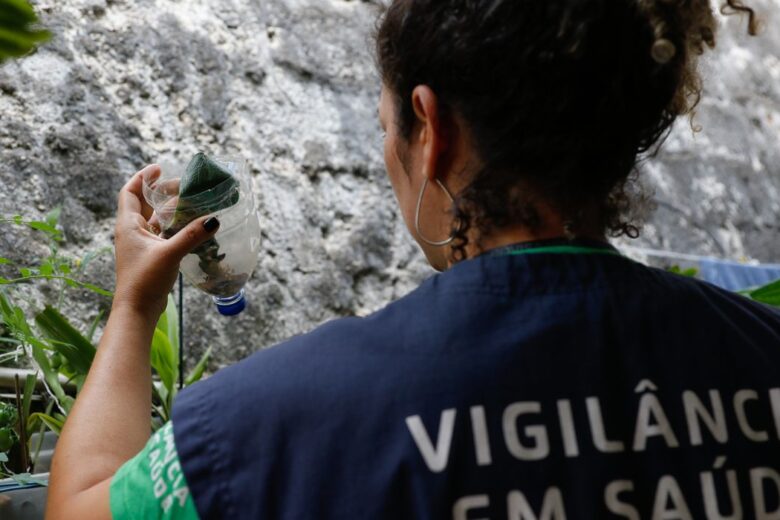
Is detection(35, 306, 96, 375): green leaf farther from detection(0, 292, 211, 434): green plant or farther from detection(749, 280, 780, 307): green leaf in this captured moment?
detection(749, 280, 780, 307): green leaf

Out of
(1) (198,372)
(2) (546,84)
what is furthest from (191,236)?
(1) (198,372)

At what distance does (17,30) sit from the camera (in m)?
0.72

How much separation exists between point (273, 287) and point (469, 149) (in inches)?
42.9

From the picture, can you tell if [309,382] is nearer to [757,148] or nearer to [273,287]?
[273,287]

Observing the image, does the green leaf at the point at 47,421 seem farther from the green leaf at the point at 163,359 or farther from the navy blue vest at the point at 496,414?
the navy blue vest at the point at 496,414

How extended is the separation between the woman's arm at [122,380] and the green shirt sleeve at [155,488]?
2 centimetres

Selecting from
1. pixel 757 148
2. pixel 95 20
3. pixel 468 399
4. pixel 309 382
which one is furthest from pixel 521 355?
pixel 757 148

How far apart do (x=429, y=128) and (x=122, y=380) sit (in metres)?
0.35

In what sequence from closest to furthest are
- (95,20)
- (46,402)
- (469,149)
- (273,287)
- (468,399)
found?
(468,399)
(469,149)
(46,402)
(95,20)
(273,287)

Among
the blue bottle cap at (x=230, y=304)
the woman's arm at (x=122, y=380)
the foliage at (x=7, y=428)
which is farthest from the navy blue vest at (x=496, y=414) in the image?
the foliage at (x=7, y=428)

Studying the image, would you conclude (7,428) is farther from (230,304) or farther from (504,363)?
Result: (504,363)

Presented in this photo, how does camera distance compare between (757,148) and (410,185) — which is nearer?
(410,185)

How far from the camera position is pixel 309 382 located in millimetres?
645

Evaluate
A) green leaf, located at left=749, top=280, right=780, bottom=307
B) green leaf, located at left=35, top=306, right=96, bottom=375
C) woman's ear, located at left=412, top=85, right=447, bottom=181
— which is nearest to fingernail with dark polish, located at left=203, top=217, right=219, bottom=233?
woman's ear, located at left=412, top=85, right=447, bottom=181
